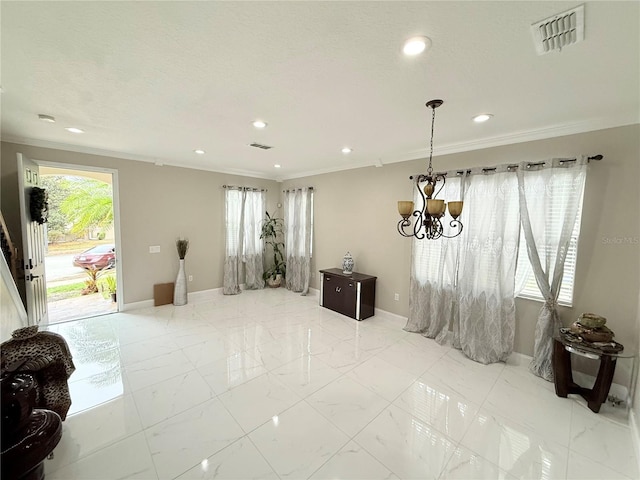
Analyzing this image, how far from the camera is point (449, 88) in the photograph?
186 centimetres

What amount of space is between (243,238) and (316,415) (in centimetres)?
405

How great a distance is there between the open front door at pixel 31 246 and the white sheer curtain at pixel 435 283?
16.1 feet

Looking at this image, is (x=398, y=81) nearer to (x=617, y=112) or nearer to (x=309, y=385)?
(x=617, y=112)

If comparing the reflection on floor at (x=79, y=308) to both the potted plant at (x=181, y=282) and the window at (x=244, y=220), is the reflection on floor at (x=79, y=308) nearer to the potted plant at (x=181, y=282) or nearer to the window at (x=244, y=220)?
the potted plant at (x=181, y=282)

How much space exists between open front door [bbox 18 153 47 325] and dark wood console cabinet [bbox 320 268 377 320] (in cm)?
392

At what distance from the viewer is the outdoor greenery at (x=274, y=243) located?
5.83m

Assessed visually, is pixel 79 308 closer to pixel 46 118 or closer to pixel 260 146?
pixel 46 118

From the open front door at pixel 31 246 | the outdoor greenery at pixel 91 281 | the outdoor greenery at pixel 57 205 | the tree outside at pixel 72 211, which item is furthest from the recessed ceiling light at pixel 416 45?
the outdoor greenery at pixel 57 205

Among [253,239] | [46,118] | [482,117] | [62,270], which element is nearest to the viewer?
[482,117]

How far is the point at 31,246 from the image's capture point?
3141 mm

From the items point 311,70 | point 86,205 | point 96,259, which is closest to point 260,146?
point 311,70

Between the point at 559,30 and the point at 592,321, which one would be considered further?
the point at 592,321

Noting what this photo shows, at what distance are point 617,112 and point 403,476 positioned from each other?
3401 millimetres

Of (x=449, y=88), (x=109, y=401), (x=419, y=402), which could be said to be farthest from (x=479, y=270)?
(x=109, y=401)
